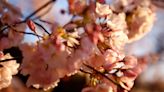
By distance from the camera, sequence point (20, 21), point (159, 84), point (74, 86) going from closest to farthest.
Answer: point (20, 21) → point (74, 86) → point (159, 84)

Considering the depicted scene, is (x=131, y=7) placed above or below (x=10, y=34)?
below

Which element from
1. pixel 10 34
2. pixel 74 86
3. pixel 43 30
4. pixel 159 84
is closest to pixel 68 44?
pixel 43 30

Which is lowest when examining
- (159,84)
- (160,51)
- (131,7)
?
(159,84)

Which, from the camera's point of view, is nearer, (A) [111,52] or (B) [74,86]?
(A) [111,52]

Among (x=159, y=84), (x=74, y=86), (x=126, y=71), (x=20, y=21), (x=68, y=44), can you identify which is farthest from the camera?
(x=159, y=84)

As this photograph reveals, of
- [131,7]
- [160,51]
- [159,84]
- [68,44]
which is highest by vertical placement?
[68,44]

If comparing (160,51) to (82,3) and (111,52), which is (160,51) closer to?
(82,3)

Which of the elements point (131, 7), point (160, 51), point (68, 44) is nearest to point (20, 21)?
point (68, 44)

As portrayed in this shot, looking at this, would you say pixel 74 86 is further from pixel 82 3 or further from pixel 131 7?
pixel 82 3

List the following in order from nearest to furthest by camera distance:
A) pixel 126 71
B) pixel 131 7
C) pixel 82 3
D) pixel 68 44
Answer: pixel 68 44 < pixel 126 71 < pixel 82 3 < pixel 131 7
